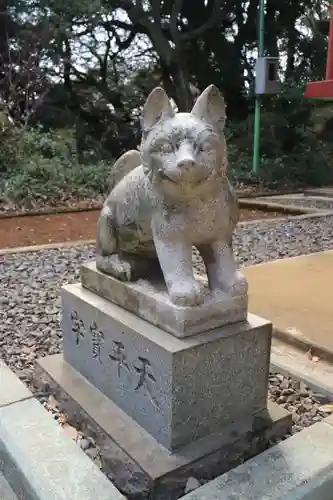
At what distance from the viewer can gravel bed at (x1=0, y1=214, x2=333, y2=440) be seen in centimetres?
218

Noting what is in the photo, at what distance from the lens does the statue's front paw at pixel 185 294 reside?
153cm

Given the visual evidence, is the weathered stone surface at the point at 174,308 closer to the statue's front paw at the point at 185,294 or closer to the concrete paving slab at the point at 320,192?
the statue's front paw at the point at 185,294

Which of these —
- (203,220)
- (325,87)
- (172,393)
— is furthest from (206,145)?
(325,87)

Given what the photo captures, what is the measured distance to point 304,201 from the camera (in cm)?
771

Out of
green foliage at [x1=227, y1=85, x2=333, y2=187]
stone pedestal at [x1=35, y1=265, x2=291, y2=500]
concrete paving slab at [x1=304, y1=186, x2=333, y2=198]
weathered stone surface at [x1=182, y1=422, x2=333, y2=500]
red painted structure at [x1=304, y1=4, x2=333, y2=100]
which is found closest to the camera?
weathered stone surface at [x1=182, y1=422, x2=333, y2=500]

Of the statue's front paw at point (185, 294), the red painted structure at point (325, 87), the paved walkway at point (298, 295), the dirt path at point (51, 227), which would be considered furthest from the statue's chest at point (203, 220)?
the dirt path at point (51, 227)

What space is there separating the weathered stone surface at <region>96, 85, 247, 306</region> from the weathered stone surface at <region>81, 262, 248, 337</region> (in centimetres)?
3

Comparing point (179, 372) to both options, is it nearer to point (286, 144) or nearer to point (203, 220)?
point (203, 220)

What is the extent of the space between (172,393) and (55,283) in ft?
7.22

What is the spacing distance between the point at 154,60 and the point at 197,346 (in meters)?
11.6

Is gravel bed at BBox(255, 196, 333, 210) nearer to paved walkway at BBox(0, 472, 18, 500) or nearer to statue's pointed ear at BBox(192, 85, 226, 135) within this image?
statue's pointed ear at BBox(192, 85, 226, 135)

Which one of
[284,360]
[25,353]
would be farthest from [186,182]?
[25,353]

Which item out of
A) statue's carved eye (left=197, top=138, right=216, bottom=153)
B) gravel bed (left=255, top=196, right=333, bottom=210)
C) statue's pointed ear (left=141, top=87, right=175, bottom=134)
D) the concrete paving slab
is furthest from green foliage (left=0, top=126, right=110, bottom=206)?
statue's carved eye (left=197, top=138, right=216, bottom=153)

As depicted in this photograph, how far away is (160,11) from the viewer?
35.4 feet
